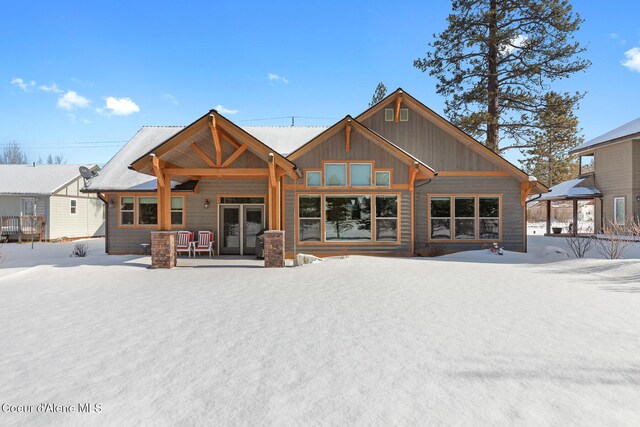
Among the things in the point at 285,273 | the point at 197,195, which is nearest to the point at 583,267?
the point at 285,273

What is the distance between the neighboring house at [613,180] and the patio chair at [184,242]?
820 inches

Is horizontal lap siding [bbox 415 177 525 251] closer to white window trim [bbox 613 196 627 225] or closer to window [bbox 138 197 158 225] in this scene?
white window trim [bbox 613 196 627 225]

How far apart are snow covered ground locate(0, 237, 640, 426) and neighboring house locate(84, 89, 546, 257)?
196 inches

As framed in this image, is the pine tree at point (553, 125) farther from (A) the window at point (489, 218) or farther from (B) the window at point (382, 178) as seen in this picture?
(B) the window at point (382, 178)

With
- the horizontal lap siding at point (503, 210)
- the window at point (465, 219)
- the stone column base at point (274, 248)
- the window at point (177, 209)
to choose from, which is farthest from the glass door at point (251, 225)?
the window at point (465, 219)

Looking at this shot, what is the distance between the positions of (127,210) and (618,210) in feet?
84.5

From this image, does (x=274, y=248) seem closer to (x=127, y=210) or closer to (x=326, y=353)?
(x=326, y=353)

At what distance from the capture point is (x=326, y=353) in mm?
3748

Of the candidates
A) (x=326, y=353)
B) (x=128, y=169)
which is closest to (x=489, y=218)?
(x=326, y=353)

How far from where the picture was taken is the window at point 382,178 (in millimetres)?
12227

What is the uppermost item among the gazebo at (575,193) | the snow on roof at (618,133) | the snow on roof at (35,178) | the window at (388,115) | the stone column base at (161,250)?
the snow on roof at (618,133)

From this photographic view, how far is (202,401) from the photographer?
284cm

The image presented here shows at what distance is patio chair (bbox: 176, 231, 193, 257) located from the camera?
1244cm

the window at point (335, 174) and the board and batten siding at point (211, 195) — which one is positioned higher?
the window at point (335, 174)
